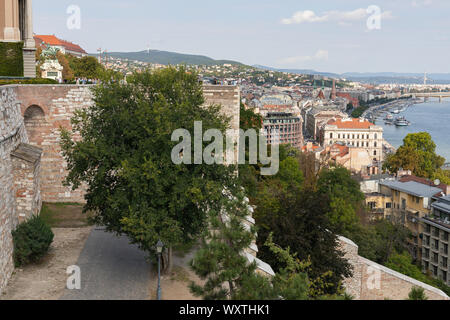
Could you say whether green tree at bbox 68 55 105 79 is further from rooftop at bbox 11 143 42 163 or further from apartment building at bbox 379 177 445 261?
rooftop at bbox 11 143 42 163

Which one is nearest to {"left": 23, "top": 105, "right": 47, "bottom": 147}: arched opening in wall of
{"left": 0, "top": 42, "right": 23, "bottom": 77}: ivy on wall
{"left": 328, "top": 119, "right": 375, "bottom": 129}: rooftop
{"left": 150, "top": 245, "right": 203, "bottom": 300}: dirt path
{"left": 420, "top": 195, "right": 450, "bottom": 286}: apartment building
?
{"left": 0, "top": 42, "right": 23, "bottom": 77}: ivy on wall

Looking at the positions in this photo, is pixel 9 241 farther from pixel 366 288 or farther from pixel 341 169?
pixel 341 169

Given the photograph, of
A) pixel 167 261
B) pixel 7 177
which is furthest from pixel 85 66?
pixel 167 261

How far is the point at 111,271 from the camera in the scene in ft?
48.0

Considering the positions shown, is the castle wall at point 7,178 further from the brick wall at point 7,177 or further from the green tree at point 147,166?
the green tree at point 147,166

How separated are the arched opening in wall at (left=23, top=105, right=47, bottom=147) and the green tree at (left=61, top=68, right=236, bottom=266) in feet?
21.0

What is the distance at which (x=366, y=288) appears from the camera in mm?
22234

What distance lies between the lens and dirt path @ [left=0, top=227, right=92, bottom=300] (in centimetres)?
1303

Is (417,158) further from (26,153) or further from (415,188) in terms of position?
(26,153)

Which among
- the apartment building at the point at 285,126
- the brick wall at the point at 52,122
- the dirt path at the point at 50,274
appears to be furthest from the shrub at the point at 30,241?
the apartment building at the point at 285,126

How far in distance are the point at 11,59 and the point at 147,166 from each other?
14.8m

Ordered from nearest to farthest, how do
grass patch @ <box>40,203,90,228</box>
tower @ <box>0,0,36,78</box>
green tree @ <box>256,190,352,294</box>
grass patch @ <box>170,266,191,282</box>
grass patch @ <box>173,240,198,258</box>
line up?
grass patch @ <box>170,266,191,282</box>
grass patch @ <box>173,240,198,258</box>
grass patch @ <box>40,203,90,228</box>
green tree @ <box>256,190,352,294</box>
tower @ <box>0,0,36,78</box>

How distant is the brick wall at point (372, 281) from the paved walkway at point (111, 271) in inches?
377

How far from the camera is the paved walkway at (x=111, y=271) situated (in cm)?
1315
